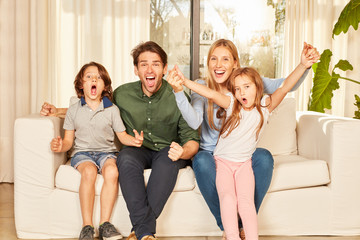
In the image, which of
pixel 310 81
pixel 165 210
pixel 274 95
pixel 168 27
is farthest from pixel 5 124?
pixel 310 81

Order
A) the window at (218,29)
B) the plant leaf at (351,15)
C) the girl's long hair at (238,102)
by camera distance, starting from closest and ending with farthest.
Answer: the girl's long hair at (238,102) → the plant leaf at (351,15) → the window at (218,29)

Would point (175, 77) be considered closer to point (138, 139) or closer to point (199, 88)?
point (199, 88)

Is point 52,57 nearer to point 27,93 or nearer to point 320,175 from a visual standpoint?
point 27,93

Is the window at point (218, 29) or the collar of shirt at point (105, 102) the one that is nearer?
the collar of shirt at point (105, 102)

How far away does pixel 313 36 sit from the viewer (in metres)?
3.85

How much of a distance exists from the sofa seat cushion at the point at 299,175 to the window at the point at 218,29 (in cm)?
165

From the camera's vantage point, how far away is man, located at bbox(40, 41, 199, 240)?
204 cm

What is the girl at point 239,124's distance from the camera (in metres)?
1.99

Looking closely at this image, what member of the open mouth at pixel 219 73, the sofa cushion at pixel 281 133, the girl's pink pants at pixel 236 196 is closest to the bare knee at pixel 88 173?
the girl's pink pants at pixel 236 196

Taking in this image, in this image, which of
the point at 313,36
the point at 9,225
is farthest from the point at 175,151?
the point at 313,36

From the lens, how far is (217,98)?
210 cm

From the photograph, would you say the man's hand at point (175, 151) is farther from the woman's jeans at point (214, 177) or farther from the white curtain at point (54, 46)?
the white curtain at point (54, 46)

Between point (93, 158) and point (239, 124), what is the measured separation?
2.48ft

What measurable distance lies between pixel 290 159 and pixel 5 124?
2.22 meters
